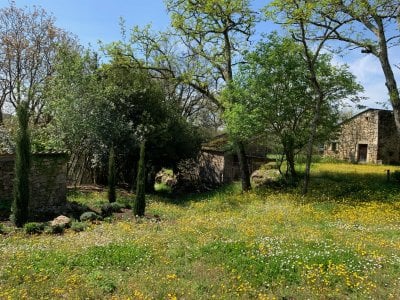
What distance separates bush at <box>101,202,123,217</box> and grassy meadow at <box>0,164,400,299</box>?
1854 mm

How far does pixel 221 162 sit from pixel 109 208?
47.3ft

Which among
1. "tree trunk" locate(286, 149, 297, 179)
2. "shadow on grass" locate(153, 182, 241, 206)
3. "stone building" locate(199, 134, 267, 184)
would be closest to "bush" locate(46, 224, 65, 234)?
"shadow on grass" locate(153, 182, 241, 206)

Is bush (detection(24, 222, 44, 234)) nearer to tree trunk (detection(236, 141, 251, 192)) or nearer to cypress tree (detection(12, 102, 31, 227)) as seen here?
cypress tree (detection(12, 102, 31, 227))

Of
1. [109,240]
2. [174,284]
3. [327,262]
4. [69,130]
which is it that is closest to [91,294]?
[174,284]

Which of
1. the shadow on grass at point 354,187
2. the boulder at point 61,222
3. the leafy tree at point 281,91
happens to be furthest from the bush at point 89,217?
the shadow on grass at point 354,187

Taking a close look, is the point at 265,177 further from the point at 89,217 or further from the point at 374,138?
the point at 374,138

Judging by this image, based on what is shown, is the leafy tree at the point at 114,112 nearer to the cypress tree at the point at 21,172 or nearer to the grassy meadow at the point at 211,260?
the cypress tree at the point at 21,172

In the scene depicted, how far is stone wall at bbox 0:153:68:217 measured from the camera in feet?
56.7

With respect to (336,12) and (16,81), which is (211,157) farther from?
(16,81)

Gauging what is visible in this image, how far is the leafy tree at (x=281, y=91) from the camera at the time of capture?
21.9 m

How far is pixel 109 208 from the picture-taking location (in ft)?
57.4

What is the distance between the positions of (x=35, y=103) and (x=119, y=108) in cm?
1344

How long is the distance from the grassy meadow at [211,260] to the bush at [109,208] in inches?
73.0

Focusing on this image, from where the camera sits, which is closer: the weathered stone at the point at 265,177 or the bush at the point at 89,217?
the bush at the point at 89,217
